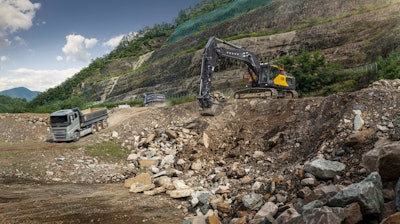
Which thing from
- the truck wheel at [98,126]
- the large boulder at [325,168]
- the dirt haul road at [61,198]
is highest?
the truck wheel at [98,126]

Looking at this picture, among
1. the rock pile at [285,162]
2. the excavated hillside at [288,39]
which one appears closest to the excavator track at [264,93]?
the rock pile at [285,162]

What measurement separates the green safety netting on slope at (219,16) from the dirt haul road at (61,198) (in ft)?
148

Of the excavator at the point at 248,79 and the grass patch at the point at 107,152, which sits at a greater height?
the excavator at the point at 248,79

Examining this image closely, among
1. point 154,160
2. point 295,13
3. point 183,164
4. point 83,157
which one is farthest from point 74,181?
point 295,13

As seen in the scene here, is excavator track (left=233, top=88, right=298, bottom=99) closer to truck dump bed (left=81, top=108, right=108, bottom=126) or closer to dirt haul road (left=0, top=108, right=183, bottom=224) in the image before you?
truck dump bed (left=81, top=108, right=108, bottom=126)

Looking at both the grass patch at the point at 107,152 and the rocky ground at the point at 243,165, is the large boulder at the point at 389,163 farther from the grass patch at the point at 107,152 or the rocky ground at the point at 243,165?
the grass patch at the point at 107,152

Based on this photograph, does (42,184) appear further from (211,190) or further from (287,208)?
(287,208)

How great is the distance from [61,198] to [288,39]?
3301cm

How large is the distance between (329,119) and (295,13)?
3527 cm

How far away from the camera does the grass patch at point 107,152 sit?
50.8 feet

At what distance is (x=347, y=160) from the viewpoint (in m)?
7.82

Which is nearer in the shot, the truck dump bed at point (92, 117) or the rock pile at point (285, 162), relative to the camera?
the rock pile at point (285, 162)

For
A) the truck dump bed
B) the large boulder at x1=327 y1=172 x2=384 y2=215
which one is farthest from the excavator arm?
the large boulder at x1=327 y1=172 x2=384 y2=215

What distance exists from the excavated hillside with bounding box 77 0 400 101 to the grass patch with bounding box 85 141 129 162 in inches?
831
